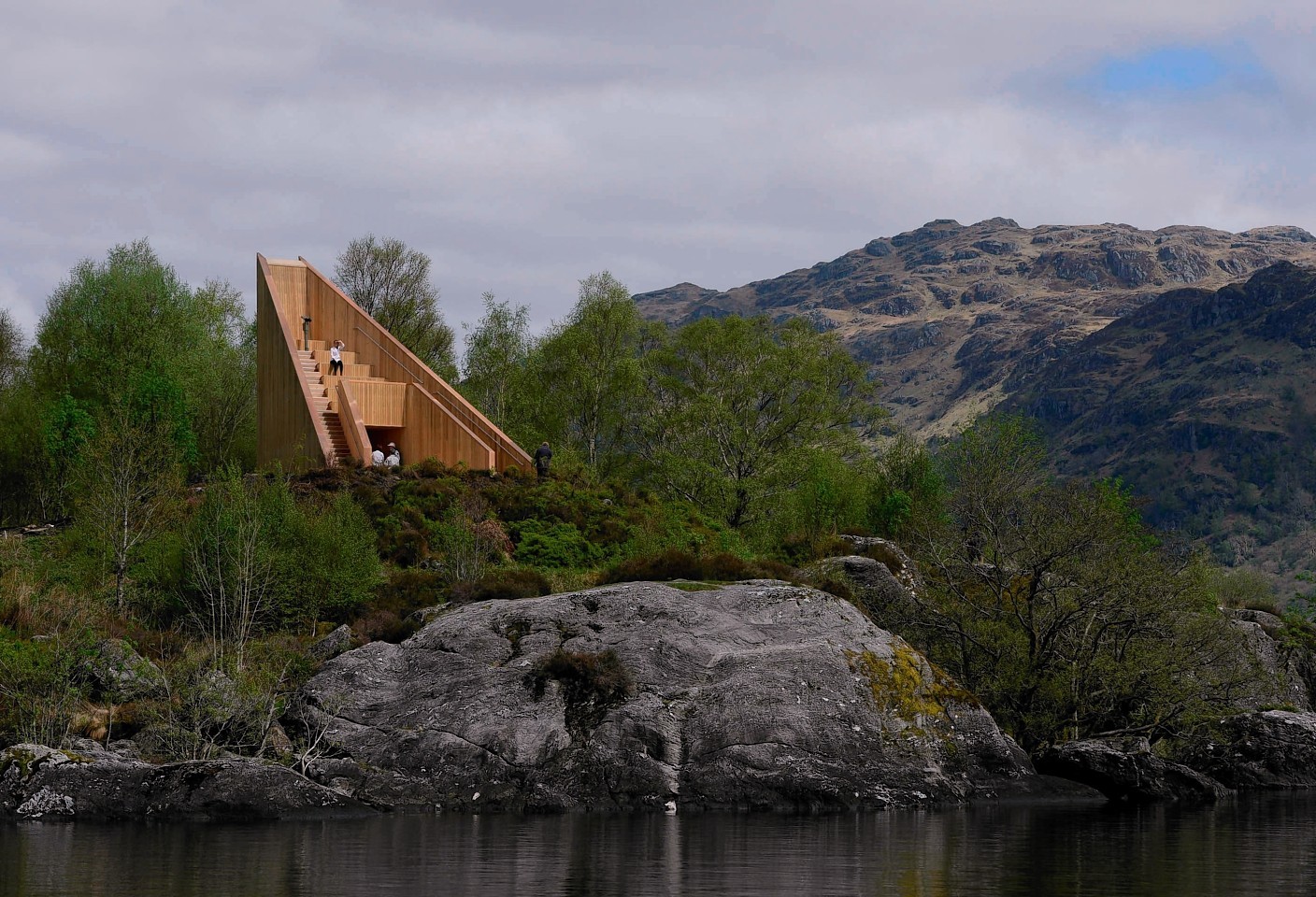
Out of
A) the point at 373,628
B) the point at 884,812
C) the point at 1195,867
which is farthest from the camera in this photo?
the point at 373,628

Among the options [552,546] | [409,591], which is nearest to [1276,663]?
[552,546]

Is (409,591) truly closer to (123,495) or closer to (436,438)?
(123,495)

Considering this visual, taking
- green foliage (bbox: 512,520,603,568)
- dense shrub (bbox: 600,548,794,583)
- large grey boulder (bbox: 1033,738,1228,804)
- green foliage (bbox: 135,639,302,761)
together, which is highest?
green foliage (bbox: 512,520,603,568)

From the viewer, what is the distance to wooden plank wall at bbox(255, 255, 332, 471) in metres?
50.8

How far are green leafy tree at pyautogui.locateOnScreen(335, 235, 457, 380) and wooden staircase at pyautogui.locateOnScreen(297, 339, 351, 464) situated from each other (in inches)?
790

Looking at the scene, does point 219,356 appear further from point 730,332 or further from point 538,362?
point 730,332

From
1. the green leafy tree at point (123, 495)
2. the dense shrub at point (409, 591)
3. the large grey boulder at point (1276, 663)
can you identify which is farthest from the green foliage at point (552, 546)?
the large grey boulder at point (1276, 663)

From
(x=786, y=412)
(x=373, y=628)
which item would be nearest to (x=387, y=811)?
(x=373, y=628)

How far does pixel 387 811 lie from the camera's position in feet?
85.5

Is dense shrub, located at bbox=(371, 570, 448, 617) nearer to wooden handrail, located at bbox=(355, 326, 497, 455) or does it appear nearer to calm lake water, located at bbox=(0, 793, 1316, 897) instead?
calm lake water, located at bbox=(0, 793, 1316, 897)

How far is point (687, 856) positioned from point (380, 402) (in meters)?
37.6

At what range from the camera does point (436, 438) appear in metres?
52.8

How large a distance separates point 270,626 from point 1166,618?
2126 centimetres

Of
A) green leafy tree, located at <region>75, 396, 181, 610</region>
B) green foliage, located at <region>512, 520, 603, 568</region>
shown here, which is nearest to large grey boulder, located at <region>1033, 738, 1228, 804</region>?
green foliage, located at <region>512, 520, 603, 568</region>
